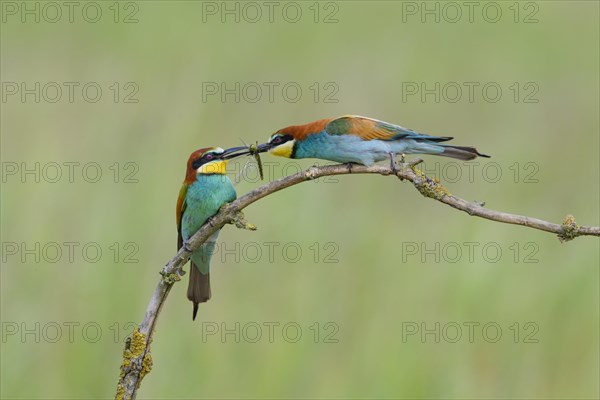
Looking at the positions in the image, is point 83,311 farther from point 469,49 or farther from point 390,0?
point 390,0

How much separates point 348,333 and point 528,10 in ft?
18.8

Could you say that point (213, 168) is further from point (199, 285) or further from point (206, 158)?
point (199, 285)

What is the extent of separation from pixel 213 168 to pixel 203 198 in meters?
0.16

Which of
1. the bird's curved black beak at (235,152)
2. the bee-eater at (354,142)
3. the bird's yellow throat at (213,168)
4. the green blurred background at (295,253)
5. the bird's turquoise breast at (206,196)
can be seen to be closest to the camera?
the bee-eater at (354,142)

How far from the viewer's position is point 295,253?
5.94m

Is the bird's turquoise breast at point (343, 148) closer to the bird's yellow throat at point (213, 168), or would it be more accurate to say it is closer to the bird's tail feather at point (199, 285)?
the bird's yellow throat at point (213, 168)

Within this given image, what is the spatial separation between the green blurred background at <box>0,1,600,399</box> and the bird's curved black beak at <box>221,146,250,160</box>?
29 cm

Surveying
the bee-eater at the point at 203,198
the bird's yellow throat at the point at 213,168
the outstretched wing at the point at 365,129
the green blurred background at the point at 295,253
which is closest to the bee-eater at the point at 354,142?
the outstretched wing at the point at 365,129

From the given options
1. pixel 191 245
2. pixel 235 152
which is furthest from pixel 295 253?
pixel 191 245

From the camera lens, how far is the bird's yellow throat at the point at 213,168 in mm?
4473

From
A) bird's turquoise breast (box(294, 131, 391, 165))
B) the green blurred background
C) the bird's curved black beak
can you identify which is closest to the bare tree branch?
bird's turquoise breast (box(294, 131, 391, 165))

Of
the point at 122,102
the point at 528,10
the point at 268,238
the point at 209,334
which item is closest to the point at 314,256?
the point at 268,238

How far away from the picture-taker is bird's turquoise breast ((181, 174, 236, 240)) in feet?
14.3

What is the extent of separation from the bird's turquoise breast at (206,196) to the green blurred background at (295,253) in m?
0.27
